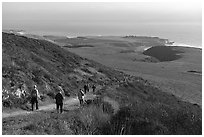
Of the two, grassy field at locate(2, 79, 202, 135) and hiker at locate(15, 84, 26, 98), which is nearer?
grassy field at locate(2, 79, 202, 135)

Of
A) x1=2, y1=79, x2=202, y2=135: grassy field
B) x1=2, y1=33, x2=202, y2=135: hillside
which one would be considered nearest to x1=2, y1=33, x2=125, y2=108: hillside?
x1=2, y1=33, x2=202, y2=135: hillside

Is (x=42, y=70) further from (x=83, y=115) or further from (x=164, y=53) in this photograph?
(x=164, y=53)

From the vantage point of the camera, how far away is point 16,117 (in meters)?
14.3

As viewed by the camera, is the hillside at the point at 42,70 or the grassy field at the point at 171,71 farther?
the grassy field at the point at 171,71

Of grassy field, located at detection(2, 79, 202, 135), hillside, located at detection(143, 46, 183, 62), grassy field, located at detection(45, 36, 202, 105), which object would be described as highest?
grassy field, located at detection(2, 79, 202, 135)

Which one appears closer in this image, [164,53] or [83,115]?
[83,115]

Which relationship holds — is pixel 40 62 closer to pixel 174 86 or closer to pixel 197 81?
pixel 174 86

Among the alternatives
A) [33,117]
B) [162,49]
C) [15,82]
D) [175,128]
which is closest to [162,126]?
[175,128]

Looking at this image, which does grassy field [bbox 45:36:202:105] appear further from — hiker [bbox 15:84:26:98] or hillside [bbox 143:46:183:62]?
hiker [bbox 15:84:26:98]

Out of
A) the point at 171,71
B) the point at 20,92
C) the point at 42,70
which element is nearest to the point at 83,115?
the point at 20,92

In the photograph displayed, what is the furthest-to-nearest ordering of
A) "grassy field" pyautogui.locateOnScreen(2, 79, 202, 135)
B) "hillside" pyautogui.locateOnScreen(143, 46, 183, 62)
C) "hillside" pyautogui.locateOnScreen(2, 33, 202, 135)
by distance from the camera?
1. "hillside" pyautogui.locateOnScreen(143, 46, 183, 62)
2. "hillside" pyautogui.locateOnScreen(2, 33, 202, 135)
3. "grassy field" pyautogui.locateOnScreen(2, 79, 202, 135)

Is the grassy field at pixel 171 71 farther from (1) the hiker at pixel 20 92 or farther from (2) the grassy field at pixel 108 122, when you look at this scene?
(1) the hiker at pixel 20 92

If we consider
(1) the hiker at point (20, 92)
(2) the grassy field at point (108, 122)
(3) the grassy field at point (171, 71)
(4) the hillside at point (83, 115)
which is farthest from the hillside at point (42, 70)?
(3) the grassy field at point (171, 71)

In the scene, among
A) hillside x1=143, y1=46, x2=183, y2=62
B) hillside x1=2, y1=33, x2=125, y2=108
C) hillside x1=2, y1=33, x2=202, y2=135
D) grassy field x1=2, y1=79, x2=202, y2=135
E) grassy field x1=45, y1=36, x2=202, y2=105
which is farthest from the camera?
hillside x1=143, y1=46, x2=183, y2=62
